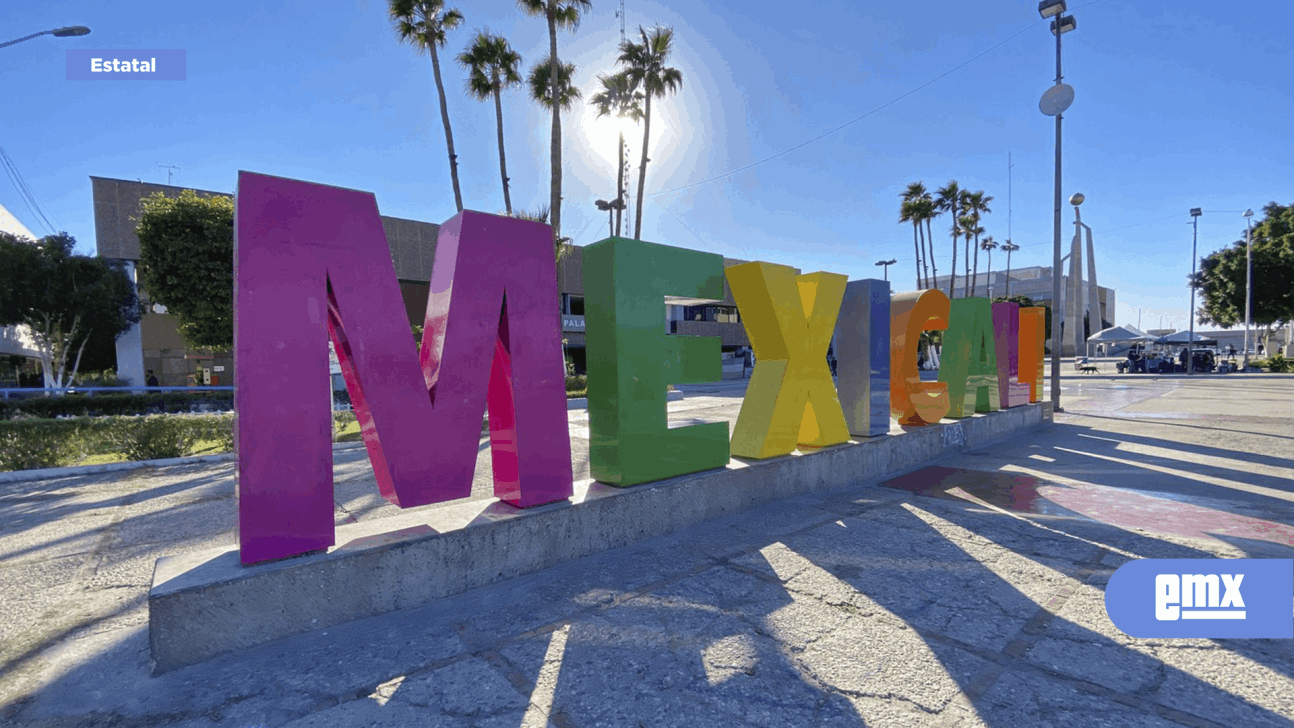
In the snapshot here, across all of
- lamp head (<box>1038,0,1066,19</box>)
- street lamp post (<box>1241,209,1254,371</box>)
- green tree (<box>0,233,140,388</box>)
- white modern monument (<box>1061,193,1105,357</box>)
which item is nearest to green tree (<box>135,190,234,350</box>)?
green tree (<box>0,233,140,388</box>)

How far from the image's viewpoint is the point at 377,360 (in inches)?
154

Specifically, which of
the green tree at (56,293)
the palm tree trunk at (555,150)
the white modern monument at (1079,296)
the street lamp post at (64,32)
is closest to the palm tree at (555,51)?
the palm tree trunk at (555,150)

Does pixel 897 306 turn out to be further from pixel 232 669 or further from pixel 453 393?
pixel 232 669

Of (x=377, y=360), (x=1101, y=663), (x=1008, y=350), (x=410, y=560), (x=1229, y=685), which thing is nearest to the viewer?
(x=1229, y=685)

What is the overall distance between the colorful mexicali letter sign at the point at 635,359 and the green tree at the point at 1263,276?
49.3m

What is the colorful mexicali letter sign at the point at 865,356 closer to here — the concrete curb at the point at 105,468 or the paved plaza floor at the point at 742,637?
the paved plaza floor at the point at 742,637

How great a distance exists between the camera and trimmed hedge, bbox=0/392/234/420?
13.9m

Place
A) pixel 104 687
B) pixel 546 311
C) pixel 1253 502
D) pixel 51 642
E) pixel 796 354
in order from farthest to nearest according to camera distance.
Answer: pixel 796 354 < pixel 1253 502 < pixel 546 311 < pixel 51 642 < pixel 104 687

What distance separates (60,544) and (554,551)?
16.9 feet

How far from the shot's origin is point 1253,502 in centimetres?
598

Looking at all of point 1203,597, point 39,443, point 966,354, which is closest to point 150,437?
point 39,443

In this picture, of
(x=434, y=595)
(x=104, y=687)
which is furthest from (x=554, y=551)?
(x=104, y=687)

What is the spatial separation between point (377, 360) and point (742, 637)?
3.12 m

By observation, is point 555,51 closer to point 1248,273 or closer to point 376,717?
point 376,717
